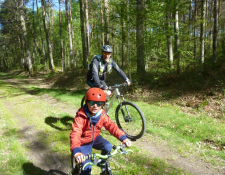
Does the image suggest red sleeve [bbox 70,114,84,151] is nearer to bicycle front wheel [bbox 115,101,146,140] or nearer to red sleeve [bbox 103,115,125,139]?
red sleeve [bbox 103,115,125,139]

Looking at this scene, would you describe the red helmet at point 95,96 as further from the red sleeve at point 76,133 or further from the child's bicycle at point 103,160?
the child's bicycle at point 103,160

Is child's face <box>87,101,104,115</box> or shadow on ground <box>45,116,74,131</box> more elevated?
child's face <box>87,101,104,115</box>

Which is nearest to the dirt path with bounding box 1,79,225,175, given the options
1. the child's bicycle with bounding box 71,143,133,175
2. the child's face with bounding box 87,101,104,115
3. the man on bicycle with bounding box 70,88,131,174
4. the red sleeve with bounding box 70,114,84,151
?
the child's bicycle with bounding box 71,143,133,175

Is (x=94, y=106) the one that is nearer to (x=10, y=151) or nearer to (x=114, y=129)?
(x=114, y=129)

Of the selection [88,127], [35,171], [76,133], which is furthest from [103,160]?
[35,171]

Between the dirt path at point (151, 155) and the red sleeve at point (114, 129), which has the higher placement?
the red sleeve at point (114, 129)

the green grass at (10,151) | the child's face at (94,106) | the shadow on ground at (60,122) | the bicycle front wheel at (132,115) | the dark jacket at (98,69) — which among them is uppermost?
the dark jacket at (98,69)

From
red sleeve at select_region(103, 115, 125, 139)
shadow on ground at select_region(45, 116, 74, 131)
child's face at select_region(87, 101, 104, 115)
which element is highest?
child's face at select_region(87, 101, 104, 115)

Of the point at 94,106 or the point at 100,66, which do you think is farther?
the point at 100,66

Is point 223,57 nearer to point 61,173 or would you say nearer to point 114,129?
point 114,129

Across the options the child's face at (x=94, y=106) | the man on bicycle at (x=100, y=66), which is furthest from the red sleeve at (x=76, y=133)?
the man on bicycle at (x=100, y=66)

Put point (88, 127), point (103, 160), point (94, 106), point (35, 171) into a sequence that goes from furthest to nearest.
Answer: point (35, 171) < point (88, 127) < point (94, 106) < point (103, 160)

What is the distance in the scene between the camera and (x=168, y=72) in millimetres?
10969

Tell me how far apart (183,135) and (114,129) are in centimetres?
363
